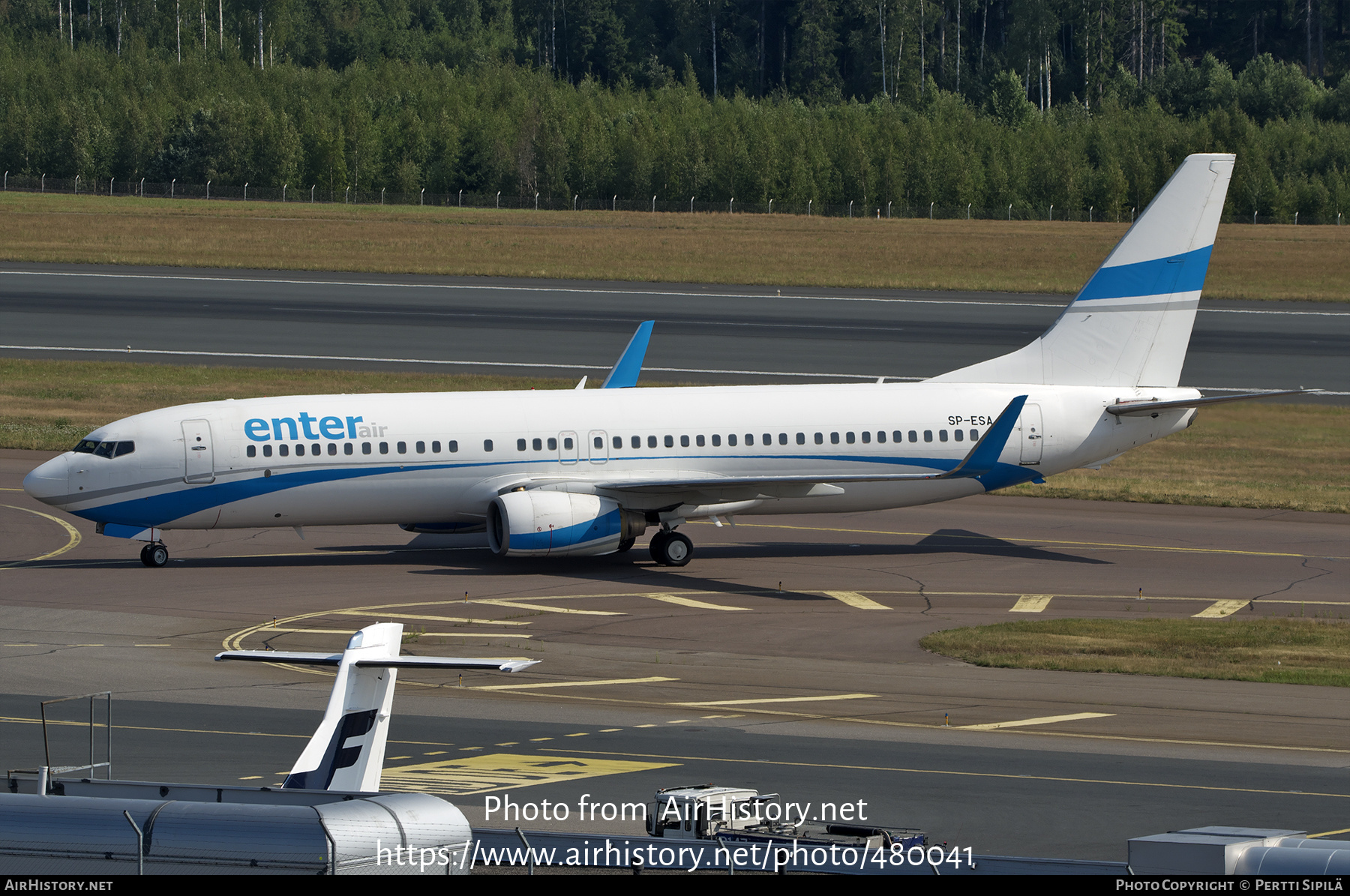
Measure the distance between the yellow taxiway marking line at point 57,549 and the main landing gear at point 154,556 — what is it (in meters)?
2.97

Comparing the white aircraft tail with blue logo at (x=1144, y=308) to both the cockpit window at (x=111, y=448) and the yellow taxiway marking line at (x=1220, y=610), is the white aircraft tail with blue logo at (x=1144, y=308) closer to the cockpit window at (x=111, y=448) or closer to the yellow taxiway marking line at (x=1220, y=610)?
the yellow taxiway marking line at (x=1220, y=610)

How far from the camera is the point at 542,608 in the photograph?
39.2 m

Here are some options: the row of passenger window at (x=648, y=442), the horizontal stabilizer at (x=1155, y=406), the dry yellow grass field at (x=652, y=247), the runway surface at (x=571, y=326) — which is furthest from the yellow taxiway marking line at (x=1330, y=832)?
the dry yellow grass field at (x=652, y=247)

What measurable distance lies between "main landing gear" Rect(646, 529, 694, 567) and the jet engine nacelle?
1.40 m

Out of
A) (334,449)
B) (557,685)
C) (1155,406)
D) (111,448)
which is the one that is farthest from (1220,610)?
(111,448)

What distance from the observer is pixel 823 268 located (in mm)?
118375

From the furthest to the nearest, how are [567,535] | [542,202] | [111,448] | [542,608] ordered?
1. [542,202]
2. [567,535]
3. [111,448]
4. [542,608]

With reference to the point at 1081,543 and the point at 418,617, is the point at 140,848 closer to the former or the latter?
the point at 418,617

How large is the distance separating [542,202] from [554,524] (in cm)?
14291

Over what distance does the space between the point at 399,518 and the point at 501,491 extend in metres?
2.87

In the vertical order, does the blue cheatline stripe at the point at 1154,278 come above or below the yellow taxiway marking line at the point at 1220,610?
above

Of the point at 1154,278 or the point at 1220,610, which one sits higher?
the point at 1154,278

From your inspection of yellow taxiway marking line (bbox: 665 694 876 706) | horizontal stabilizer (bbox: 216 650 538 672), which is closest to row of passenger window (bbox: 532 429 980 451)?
yellow taxiway marking line (bbox: 665 694 876 706)

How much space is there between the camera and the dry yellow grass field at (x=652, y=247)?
4434 inches
